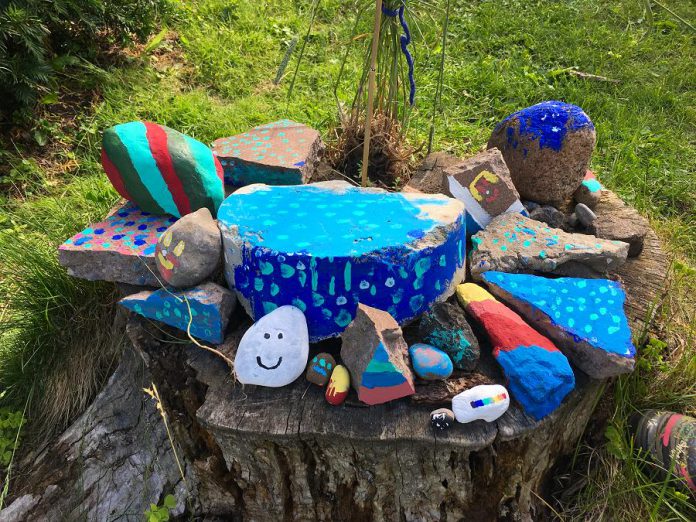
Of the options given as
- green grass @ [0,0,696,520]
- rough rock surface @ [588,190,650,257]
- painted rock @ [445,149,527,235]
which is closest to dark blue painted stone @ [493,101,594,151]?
painted rock @ [445,149,527,235]

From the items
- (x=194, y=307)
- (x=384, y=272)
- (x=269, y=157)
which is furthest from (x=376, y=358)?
(x=269, y=157)

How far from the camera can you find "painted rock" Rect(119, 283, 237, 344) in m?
1.83

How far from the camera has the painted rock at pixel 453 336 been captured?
1771 millimetres

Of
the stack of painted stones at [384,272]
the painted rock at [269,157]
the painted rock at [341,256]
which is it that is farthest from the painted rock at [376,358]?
the painted rock at [269,157]

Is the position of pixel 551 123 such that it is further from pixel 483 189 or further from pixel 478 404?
pixel 478 404

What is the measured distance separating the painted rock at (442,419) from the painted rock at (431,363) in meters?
0.11

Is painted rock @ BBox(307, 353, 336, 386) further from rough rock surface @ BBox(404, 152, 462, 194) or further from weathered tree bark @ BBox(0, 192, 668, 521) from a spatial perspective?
rough rock surface @ BBox(404, 152, 462, 194)

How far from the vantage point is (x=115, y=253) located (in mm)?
2055

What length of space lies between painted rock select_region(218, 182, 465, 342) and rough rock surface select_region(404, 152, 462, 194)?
62 centimetres

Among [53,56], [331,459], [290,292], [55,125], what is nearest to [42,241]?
[55,125]

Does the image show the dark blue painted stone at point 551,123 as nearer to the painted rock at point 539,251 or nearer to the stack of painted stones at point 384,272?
the stack of painted stones at point 384,272

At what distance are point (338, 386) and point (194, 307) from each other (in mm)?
529

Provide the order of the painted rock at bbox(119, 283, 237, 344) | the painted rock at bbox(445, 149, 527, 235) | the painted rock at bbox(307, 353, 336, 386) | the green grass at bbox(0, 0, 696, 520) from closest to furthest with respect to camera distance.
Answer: the painted rock at bbox(307, 353, 336, 386)
the painted rock at bbox(119, 283, 237, 344)
the painted rock at bbox(445, 149, 527, 235)
the green grass at bbox(0, 0, 696, 520)

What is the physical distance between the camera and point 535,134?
2.33m
